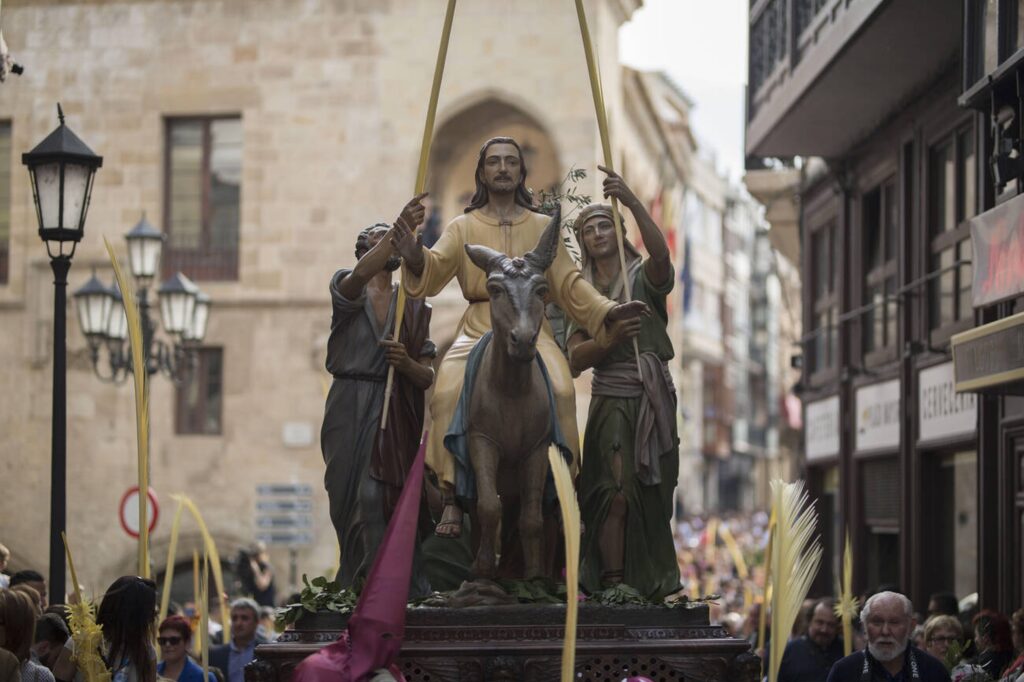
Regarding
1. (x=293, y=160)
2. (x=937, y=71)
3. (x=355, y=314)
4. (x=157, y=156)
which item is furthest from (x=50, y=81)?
(x=355, y=314)

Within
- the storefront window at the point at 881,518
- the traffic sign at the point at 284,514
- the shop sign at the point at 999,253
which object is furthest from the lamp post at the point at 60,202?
the traffic sign at the point at 284,514

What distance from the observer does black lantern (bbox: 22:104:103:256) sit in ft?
44.1

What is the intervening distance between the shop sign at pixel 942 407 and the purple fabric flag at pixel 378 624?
1167cm

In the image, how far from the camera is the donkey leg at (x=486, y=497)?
9531 millimetres

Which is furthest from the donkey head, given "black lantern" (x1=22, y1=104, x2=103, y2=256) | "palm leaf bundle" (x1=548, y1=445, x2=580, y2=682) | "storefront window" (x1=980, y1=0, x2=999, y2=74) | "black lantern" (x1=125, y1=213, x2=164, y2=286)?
"black lantern" (x1=125, y1=213, x2=164, y2=286)

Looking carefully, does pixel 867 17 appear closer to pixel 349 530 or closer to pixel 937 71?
pixel 937 71

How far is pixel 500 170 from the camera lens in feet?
34.1

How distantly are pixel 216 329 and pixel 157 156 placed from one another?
3198 mm

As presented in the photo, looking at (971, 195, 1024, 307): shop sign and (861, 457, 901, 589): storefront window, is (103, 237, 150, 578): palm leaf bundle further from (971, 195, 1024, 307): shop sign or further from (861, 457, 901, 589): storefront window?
(861, 457, 901, 589): storefront window

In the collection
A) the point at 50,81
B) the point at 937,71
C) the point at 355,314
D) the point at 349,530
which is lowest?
the point at 349,530

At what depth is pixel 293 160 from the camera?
1410 inches

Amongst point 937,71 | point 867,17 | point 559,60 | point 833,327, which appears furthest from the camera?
point 559,60

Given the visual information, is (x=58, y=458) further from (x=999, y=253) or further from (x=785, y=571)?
(x=999, y=253)

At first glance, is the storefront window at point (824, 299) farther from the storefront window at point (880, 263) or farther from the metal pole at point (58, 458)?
the metal pole at point (58, 458)
